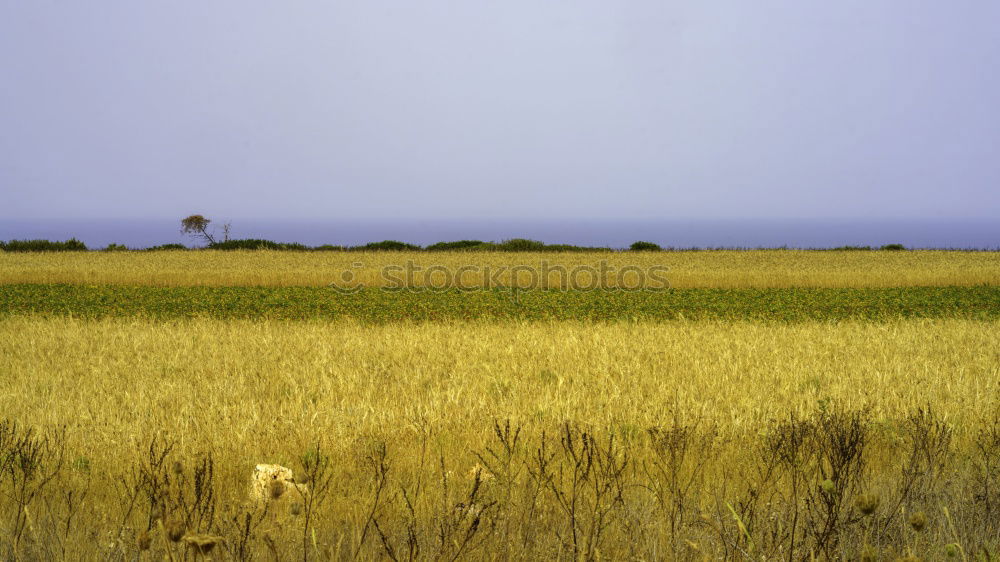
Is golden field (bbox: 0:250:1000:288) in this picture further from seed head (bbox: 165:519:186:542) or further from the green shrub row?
seed head (bbox: 165:519:186:542)

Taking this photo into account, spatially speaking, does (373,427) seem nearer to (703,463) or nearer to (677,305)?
(703,463)

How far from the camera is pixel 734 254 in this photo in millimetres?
45688

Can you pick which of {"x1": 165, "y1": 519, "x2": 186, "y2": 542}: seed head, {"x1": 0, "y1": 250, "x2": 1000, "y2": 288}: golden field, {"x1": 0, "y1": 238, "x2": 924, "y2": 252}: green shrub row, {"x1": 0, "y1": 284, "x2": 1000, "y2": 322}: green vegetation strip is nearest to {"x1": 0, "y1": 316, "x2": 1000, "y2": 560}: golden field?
{"x1": 165, "y1": 519, "x2": 186, "y2": 542}: seed head

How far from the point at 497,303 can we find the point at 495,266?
15.5 metres

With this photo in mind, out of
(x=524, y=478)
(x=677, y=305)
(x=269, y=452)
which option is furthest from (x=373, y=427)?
(x=677, y=305)

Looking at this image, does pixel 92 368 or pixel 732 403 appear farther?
pixel 92 368

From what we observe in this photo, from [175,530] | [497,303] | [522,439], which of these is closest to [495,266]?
[497,303]

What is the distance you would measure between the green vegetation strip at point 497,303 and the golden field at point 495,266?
3091mm

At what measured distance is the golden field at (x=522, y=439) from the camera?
422 cm

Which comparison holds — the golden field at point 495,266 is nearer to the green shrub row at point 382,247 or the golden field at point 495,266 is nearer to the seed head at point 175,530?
the green shrub row at point 382,247

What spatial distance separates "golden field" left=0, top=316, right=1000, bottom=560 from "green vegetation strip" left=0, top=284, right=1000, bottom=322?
416 cm

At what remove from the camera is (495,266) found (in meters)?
36.5

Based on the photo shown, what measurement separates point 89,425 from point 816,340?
1210 cm

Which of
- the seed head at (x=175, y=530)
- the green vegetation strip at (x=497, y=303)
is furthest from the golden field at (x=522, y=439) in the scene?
the green vegetation strip at (x=497, y=303)
